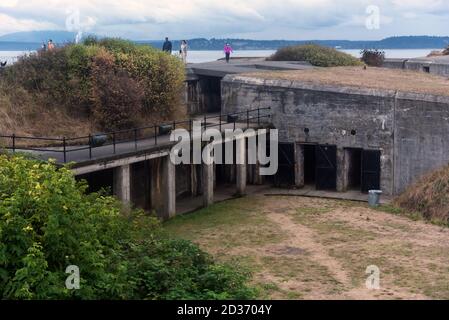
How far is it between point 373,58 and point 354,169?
75.5 feet

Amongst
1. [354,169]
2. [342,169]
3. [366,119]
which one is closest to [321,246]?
[342,169]

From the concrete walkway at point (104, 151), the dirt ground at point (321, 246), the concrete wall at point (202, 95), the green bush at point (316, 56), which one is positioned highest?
the green bush at point (316, 56)

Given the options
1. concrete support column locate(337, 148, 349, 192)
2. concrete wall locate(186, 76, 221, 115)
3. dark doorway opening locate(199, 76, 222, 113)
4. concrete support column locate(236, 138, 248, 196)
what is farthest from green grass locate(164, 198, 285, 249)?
dark doorway opening locate(199, 76, 222, 113)

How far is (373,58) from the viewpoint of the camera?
169ft

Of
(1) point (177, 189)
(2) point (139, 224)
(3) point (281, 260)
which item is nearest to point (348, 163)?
(1) point (177, 189)

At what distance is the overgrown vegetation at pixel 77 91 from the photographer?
25.6 meters

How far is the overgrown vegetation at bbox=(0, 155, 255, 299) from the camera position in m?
11.0

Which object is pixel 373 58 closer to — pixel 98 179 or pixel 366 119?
pixel 366 119

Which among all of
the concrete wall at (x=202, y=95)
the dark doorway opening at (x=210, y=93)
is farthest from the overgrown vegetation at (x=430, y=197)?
the dark doorway opening at (x=210, y=93)

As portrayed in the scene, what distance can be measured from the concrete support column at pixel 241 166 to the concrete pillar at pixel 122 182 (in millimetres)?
7690

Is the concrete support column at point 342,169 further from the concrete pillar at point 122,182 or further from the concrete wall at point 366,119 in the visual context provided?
the concrete pillar at point 122,182

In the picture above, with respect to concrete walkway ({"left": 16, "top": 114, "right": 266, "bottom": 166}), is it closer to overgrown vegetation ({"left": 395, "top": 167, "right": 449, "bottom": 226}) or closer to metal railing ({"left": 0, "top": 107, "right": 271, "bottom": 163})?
metal railing ({"left": 0, "top": 107, "right": 271, "bottom": 163})
